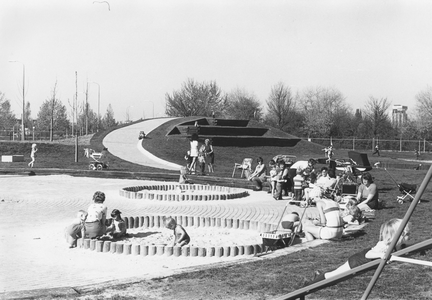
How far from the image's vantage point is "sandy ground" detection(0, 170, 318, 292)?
8.13 m

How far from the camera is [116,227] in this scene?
11297mm

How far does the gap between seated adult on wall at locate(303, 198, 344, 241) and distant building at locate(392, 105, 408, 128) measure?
65.0m

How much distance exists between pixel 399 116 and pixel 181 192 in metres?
70.0

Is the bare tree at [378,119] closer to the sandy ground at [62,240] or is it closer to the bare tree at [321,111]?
the bare tree at [321,111]

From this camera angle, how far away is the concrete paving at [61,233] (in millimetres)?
7941

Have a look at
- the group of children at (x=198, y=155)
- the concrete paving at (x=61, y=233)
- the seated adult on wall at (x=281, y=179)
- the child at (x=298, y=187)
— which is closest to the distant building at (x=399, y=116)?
the group of children at (x=198, y=155)

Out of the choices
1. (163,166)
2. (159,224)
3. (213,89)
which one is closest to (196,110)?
(213,89)

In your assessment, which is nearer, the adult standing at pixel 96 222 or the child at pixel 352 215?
the adult standing at pixel 96 222

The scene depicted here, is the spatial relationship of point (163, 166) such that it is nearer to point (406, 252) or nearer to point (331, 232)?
point (331, 232)

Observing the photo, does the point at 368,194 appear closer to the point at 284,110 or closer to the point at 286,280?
the point at 286,280

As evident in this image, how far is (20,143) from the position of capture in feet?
133

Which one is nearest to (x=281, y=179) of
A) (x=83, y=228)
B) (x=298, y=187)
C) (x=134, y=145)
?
(x=298, y=187)

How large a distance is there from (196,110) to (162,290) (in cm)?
Answer: 7134

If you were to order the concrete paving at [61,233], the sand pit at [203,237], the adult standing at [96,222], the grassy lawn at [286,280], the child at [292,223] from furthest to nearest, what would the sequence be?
the sand pit at [203,237], the child at [292,223], the adult standing at [96,222], the concrete paving at [61,233], the grassy lawn at [286,280]
